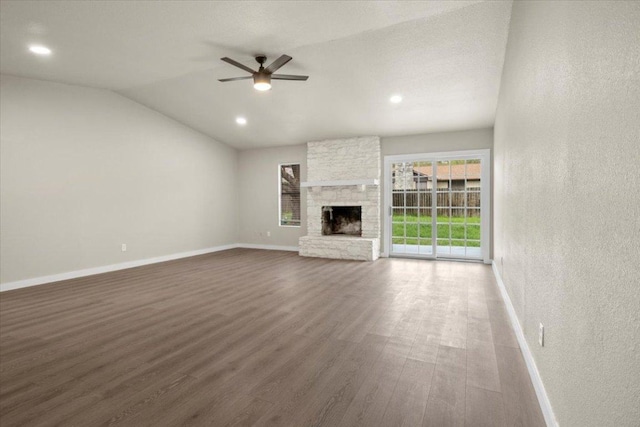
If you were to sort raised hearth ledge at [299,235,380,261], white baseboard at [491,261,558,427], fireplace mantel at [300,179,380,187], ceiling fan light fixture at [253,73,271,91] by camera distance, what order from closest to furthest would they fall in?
white baseboard at [491,261,558,427], ceiling fan light fixture at [253,73,271,91], raised hearth ledge at [299,235,380,261], fireplace mantel at [300,179,380,187]

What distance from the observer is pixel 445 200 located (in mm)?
6543

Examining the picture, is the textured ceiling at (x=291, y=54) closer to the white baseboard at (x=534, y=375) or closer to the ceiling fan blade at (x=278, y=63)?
the ceiling fan blade at (x=278, y=63)

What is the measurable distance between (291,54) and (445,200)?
13.5 feet

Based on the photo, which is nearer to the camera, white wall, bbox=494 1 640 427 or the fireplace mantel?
white wall, bbox=494 1 640 427

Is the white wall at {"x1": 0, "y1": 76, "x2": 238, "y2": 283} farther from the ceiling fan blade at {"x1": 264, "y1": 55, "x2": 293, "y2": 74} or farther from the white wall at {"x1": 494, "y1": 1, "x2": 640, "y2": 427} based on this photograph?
the white wall at {"x1": 494, "y1": 1, "x2": 640, "y2": 427}

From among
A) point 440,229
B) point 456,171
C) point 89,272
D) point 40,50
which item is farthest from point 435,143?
point 89,272

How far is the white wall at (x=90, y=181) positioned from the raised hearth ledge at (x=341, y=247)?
103 inches

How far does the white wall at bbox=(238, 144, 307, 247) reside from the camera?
26.5 ft

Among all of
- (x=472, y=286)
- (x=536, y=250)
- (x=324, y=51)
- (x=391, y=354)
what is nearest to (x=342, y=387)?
(x=391, y=354)

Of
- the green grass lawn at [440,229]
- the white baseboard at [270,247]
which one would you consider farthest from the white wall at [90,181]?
the green grass lawn at [440,229]

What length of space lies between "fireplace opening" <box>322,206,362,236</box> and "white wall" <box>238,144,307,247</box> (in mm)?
610

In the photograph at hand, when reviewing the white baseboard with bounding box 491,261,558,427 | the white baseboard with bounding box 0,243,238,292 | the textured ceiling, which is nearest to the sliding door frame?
the textured ceiling

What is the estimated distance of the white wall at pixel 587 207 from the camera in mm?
886

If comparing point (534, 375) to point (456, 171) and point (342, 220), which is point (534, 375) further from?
point (342, 220)
